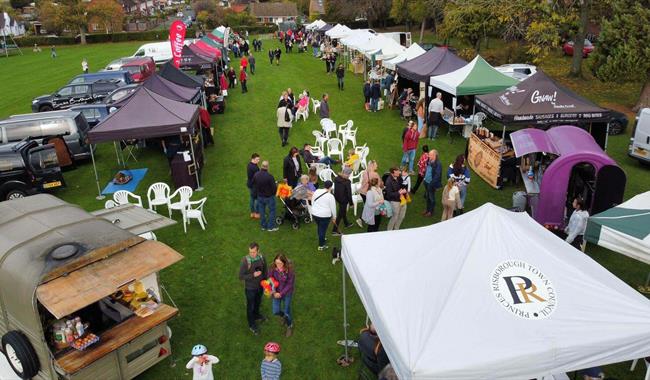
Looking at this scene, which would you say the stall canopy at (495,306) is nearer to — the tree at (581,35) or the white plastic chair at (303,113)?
the white plastic chair at (303,113)

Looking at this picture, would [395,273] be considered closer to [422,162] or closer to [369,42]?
[422,162]

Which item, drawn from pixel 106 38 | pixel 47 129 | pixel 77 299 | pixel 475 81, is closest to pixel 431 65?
pixel 475 81

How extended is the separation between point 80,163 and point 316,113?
9.54 m

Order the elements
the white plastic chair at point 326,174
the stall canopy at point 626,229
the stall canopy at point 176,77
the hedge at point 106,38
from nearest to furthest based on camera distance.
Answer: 1. the stall canopy at point 626,229
2. the white plastic chair at point 326,174
3. the stall canopy at point 176,77
4. the hedge at point 106,38

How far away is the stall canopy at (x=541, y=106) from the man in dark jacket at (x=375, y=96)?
7871 mm

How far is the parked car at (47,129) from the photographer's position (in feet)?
48.4

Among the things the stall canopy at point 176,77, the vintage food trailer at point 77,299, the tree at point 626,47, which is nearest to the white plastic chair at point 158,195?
the vintage food trailer at point 77,299

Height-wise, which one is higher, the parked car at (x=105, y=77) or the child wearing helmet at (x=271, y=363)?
the parked car at (x=105, y=77)

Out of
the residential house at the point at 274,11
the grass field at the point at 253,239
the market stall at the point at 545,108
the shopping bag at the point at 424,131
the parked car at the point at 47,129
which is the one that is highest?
the residential house at the point at 274,11

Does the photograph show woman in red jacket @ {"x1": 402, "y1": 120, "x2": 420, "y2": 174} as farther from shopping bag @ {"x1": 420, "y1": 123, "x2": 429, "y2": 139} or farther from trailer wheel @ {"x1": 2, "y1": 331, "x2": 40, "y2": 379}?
trailer wheel @ {"x1": 2, "y1": 331, "x2": 40, "y2": 379}

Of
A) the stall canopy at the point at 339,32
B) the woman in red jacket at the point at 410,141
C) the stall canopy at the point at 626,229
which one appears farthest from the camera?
the stall canopy at the point at 339,32

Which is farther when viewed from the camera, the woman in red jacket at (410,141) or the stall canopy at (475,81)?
the stall canopy at (475,81)

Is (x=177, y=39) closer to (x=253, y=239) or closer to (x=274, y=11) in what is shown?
(x=253, y=239)

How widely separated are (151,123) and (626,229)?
10500 mm
